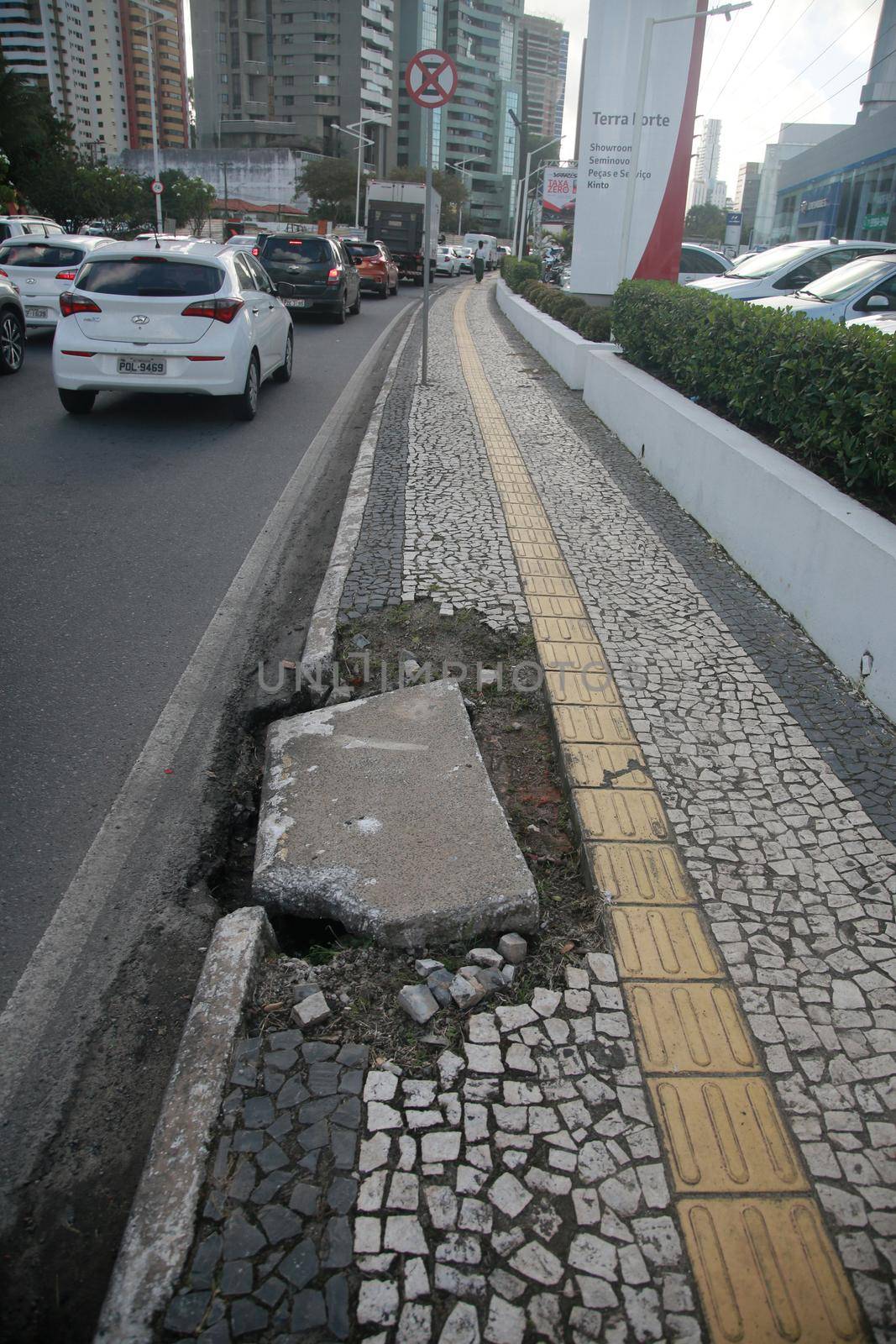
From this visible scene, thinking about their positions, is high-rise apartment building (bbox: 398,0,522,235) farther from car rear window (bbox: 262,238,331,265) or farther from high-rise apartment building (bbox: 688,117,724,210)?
car rear window (bbox: 262,238,331,265)

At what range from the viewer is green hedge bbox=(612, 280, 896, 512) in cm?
488

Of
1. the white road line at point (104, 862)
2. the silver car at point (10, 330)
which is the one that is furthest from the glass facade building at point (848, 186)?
the white road line at point (104, 862)

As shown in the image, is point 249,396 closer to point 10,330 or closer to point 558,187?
point 10,330

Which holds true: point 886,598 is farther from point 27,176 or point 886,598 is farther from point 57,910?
point 27,176

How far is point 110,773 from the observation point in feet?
12.1

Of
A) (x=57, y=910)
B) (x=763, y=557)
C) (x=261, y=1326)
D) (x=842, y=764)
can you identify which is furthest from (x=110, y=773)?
(x=763, y=557)

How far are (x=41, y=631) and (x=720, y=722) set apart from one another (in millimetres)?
3320

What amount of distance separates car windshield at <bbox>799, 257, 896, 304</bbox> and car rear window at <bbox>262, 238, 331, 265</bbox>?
1024 cm

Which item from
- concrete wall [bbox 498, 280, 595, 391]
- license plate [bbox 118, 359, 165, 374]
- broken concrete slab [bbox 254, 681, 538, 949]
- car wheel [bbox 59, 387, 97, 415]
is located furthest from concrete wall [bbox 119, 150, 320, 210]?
broken concrete slab [bbox 254, 681, 538, 949]

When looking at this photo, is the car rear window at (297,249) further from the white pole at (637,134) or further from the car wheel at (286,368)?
the car wheel at (286,368)

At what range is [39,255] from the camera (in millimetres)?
15086

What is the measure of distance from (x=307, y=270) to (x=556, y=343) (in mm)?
8169

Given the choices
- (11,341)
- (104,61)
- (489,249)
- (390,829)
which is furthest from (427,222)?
(104,61)

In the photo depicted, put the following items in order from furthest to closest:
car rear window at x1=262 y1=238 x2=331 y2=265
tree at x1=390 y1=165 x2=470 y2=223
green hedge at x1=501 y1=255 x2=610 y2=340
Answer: tree at x1=390 y1=165 x2=470 y2=223 → car rear window at x1=262 y1=238 x2=331 y2=265 → green hedge at x1=501 y1=255 x2=610 y2=340
